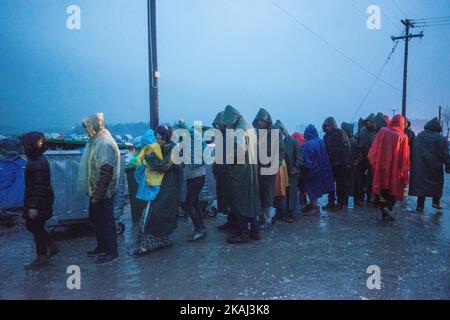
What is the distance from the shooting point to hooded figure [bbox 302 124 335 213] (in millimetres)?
7340

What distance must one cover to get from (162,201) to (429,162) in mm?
5548

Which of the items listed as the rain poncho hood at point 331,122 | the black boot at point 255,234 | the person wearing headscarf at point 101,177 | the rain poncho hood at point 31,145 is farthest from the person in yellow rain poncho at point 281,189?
the rain poncho hood at point 31,145

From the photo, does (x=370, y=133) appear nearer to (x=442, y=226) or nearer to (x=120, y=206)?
(x=442, y=226)

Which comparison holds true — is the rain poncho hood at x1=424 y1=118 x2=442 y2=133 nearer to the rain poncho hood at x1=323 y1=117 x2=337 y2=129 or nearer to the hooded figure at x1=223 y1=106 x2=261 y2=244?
the rain poncho hood at x1=323 y1=117 x2=337 y2=129

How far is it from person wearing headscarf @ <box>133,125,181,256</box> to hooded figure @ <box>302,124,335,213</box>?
319 centimetres

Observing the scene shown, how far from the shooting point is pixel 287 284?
13.3ft

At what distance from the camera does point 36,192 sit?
4.47m

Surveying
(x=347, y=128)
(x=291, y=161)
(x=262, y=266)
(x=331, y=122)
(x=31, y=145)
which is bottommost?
(x=262, y=266)

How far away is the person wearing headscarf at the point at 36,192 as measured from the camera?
176 inches

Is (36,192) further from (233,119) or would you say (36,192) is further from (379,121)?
(379,121)

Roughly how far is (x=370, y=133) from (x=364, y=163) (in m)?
0.73

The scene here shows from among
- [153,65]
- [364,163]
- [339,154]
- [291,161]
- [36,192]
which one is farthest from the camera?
[364,163]

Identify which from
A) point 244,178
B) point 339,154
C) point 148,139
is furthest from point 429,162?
point 148,139

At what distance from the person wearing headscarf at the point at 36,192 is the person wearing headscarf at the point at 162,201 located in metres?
1.24
